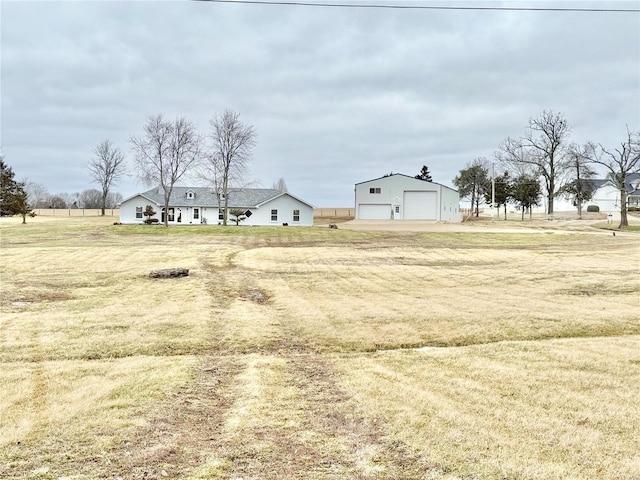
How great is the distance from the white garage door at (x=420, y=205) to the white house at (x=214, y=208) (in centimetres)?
1260

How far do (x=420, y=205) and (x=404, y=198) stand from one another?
217cm

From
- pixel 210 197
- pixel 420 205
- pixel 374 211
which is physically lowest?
pixel 374 211

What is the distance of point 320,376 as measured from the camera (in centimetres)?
796

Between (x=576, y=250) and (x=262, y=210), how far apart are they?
37.7m

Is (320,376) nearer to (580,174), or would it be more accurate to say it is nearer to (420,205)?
(420,205)

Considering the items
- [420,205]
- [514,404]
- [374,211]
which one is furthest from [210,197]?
[514,404]

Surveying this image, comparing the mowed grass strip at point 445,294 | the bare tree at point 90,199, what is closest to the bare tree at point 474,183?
the mowed grass strip at point 445,294

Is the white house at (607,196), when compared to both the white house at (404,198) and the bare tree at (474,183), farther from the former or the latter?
the white house at (404,198)

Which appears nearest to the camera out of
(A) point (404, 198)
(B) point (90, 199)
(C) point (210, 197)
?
(C) point (210, 197)

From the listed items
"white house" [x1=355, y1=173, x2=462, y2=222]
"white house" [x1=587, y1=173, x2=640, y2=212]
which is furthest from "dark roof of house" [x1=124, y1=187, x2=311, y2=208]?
"white house" [x1=587, y1=173, x2=640, y2=212]

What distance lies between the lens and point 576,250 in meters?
29.7

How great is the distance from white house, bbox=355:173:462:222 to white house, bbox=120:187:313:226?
30.1 ft

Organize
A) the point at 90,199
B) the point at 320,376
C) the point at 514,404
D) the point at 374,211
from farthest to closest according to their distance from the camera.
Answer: the point at 90,199 → the point at 374,211 → the point at 320,376 → the point at 514,404

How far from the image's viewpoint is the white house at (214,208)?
60.3m
